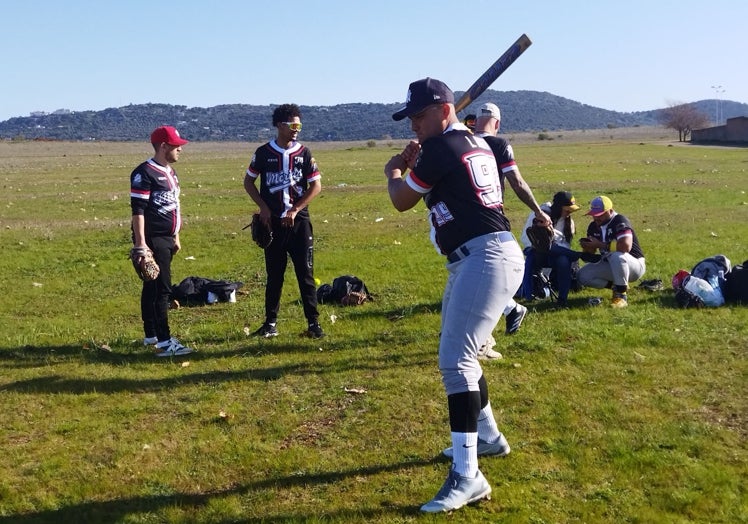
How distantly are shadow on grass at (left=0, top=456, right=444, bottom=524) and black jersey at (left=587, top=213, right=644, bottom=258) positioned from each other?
556 cm

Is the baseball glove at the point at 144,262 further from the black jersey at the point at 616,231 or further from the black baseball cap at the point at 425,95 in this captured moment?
the black jersey at the point at 616,231

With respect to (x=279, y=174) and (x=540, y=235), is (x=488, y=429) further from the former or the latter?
(x=279, y=174)

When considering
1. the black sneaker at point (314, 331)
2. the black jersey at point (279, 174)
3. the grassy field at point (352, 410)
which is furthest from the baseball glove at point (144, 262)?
the black sneaker at point (314, 331)

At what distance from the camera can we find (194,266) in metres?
13.3

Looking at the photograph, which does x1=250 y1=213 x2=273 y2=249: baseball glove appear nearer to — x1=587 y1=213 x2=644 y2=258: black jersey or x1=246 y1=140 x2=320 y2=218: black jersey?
x1=246 y1=140 x2=320 y2=218: black jersey

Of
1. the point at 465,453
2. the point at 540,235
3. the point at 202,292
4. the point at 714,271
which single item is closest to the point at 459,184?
the point at 465,453

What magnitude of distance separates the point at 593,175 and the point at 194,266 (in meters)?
23.1

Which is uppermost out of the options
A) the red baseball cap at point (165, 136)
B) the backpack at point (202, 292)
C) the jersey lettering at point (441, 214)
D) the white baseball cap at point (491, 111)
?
the white baseball cap at point (491, 111)

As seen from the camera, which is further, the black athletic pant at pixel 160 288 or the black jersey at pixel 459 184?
the black athletic pant at pixel 160 288

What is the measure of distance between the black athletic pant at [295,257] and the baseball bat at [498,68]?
2.61 m

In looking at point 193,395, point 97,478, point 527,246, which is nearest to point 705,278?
point 527,246

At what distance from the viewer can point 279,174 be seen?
7.94 metres

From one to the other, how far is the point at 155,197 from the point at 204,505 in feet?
12.5

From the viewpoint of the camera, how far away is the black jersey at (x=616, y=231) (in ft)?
30.7
